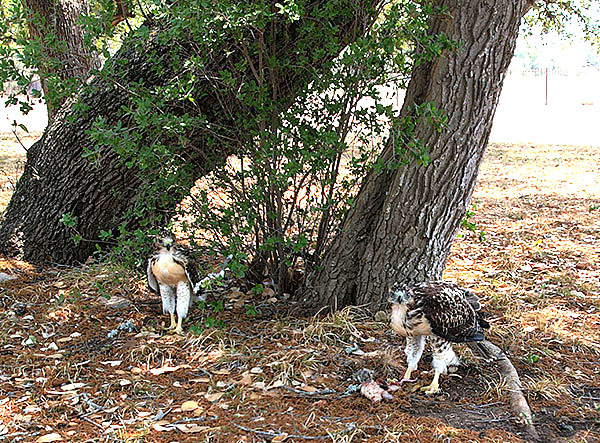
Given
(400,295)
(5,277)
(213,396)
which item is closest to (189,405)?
(213,396)

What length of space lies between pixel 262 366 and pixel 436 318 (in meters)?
1.13

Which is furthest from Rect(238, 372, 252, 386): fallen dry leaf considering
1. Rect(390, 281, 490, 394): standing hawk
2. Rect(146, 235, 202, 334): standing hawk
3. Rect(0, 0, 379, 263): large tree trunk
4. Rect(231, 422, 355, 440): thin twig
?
Rect(0, 0, 379, 263): large tree trunk

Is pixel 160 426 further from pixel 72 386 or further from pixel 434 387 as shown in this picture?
pixel 434 387

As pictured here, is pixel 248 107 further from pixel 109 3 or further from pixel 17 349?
pixel 17 349

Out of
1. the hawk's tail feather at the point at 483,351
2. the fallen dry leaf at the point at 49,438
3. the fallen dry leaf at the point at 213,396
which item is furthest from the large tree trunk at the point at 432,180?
the fallen dry leaf at the point at 49,438

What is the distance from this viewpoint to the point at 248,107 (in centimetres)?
427

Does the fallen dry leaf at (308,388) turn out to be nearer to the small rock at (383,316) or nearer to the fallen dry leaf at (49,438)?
the small rock at (383,316)

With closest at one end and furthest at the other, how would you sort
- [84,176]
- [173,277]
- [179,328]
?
[173,277]
[179,328]
[84,176]

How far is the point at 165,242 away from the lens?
13.3 ft

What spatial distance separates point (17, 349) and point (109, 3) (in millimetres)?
2291

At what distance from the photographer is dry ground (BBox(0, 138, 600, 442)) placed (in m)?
3.22

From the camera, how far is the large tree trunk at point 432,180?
386 centimetres

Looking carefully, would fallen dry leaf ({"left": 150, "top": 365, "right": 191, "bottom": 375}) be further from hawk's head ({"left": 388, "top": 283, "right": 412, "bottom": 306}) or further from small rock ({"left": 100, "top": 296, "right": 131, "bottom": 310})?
hawk's head ({"left": 388, "top": 283, "right": 412, "bottom": 306})

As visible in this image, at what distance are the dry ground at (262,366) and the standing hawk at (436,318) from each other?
254 mm
